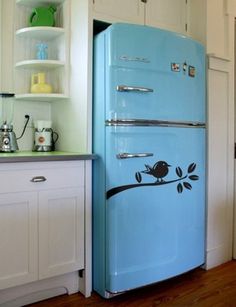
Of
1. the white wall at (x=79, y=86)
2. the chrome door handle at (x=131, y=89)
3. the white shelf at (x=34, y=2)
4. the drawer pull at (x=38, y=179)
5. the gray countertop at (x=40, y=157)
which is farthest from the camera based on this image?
the white shelf at (x=34, y=2)

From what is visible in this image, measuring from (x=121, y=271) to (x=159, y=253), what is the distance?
0.30m

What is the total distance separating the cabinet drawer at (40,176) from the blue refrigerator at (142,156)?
154 millimetres

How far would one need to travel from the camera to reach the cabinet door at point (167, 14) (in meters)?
2.33

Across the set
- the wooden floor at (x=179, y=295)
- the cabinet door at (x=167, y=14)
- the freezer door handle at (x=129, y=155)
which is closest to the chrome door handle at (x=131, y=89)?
the freezer door handle at (x=129, y=155)

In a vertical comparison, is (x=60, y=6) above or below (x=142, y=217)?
above

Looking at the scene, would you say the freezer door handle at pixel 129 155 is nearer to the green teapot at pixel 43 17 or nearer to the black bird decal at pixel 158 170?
the black bird decal at pixel 158 170

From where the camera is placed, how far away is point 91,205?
2.07 meters

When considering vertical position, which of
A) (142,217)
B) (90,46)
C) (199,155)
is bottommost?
(142,217)

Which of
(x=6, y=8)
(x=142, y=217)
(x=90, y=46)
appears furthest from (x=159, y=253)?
(x=6, y=8)

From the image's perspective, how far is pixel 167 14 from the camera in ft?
7.95

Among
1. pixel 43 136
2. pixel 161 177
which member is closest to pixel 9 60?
pixel 43 136

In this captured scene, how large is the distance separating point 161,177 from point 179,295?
78 centimetres

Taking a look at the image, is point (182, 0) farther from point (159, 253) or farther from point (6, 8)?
point (159, 253)

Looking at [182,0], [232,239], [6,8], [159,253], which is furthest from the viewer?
[232,239]
